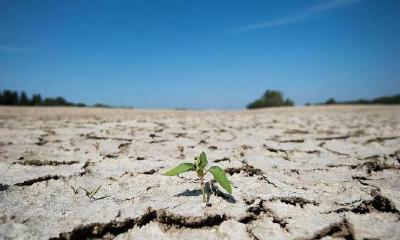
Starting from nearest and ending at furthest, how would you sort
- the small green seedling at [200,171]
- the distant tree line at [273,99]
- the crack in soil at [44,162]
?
the small green seedling at [200,171]
the crack in soil at [44,162]
the distant tree line at [273,99]

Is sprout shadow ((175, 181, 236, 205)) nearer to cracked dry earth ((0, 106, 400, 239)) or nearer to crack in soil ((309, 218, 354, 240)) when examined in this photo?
cracked dry earth ((0, 106, 400, 239))

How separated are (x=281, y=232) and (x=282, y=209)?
0.20 metres

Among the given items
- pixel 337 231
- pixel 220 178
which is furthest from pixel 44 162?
pixel 337 231

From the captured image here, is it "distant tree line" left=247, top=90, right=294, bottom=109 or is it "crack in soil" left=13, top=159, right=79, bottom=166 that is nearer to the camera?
"crack in soil" left=13, top=159, right=79, bottom=166

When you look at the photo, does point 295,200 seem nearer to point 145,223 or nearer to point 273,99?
point 145,223

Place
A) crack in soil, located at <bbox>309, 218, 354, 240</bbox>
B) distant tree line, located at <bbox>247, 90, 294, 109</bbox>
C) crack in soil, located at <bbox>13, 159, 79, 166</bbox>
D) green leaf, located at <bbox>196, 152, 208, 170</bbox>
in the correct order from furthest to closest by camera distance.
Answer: distant tree line, located at <bbox>247, 90, 294, 109</bbox>, crack in soil, located at <bbox>13, 159, 79, 166</bbox>, green leaf, located at <bbox>196, 152, 208, 170</bbox>, crack in soil, located at <bbox>309, 218, 354, 240</bbox>

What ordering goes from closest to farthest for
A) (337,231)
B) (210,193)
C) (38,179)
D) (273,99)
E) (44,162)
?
1. (337,231)
2. (210,193)
3. (38,179)
4. (44,162)
5. (273,99)

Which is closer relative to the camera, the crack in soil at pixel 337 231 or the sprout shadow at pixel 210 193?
the crack in soil at pixel 337 231

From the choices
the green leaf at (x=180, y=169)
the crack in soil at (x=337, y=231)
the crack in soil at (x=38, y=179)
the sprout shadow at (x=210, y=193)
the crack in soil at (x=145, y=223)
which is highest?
the green leaf at (x=180, y=169)

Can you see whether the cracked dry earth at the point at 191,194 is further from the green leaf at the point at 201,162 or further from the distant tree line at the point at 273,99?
the distant tree line at the point at 273,99

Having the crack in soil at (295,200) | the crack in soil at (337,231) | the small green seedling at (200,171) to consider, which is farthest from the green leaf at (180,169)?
the crack in soil at (337,231)

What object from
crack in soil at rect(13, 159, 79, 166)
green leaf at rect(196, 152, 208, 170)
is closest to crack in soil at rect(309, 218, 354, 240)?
green leaf at rect(196, 152, 208, 170)

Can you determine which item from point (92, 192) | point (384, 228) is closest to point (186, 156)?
point (92, 192)

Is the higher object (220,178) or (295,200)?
(220,178)
